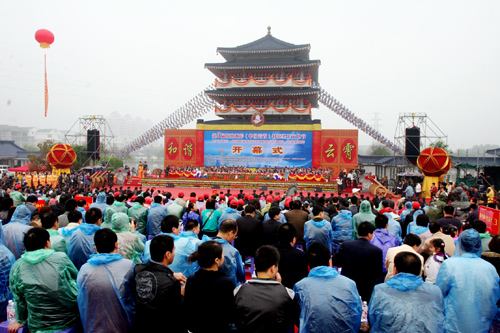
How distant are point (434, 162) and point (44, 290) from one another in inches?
733

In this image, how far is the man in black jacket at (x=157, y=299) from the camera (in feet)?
8.86

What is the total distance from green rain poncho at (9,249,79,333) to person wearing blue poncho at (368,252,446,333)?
246 centimetres

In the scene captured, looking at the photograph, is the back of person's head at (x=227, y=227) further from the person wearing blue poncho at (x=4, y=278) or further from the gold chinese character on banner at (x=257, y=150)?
the gold chinese character on banner at (x=257, y=150)

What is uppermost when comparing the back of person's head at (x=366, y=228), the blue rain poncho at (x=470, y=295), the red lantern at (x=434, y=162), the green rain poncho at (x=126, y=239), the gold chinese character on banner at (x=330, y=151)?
the gold chinese character on banner at (x=330, y=151)

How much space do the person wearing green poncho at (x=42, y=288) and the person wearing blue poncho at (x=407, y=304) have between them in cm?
246

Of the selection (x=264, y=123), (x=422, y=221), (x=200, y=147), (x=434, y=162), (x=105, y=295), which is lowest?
(x=105, y=295)

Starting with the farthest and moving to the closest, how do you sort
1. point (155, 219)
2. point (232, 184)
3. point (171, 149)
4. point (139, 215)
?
1. point (171, 149)
2. point (232, 184)
3. point (139, 215)
4. point (155, 219)

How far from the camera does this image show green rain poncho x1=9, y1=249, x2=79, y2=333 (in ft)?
9.86

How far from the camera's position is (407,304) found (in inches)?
105

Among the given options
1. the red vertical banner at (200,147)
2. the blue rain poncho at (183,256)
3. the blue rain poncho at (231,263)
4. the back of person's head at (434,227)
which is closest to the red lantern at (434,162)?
the back of person's head at (434,227)

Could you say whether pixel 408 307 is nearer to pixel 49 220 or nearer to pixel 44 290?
pixel 44 290

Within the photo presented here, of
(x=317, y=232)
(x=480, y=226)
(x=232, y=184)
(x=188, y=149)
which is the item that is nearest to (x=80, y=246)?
(x=317, y=232)

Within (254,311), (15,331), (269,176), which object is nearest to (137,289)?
(254,311)

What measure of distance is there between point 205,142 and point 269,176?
738 centimetres
